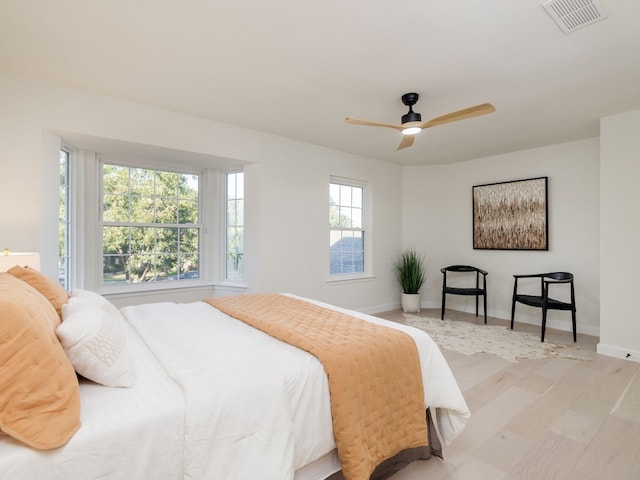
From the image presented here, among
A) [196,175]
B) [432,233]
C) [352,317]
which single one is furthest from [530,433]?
[196,175]

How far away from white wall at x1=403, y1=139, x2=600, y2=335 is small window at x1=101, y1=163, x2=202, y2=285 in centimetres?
342

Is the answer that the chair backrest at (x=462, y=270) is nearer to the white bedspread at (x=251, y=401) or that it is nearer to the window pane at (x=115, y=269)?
the white bedspread at (x=251, y=401)

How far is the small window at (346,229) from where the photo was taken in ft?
15.7

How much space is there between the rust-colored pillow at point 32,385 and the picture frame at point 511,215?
5.06 m

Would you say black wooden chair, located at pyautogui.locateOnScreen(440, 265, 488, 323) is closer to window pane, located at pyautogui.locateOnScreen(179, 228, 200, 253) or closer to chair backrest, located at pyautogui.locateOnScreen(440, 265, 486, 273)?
chair backrest, located at pyautogui.locateOnScreen(440, 265, 486, 273)

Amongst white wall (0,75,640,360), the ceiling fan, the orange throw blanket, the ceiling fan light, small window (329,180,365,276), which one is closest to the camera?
the orange throw blanket

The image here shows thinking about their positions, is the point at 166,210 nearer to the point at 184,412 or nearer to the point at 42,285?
the point at 42,285

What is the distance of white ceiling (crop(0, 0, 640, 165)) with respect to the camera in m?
1.83

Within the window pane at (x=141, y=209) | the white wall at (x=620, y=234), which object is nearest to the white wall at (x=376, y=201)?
the white wall at (x=620, y=234)

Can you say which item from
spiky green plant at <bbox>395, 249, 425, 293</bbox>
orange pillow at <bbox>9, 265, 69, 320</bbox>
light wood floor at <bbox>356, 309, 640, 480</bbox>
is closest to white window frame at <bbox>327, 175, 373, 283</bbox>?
spiky green plant at <bbox>395, 249, 425, 293</bbox>

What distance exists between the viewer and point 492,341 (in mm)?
3701

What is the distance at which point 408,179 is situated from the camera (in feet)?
18.3

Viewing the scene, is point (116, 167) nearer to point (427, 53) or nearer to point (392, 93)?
point (392, 93)

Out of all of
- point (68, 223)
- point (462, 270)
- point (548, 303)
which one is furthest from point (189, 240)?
point (548, 303)
